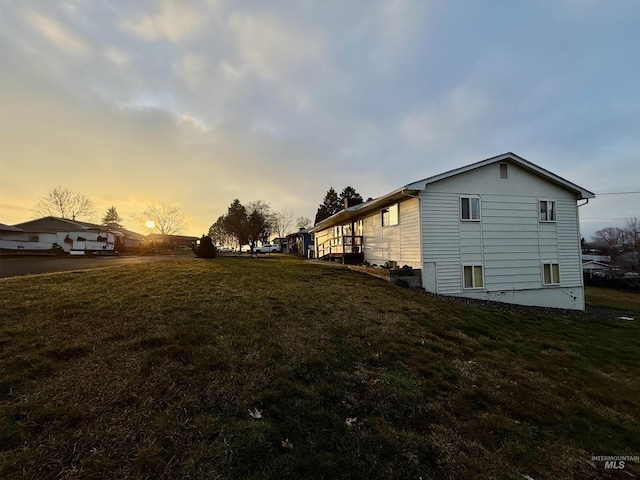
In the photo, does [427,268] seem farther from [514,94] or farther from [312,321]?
[514,94]

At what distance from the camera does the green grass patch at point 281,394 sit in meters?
2.46

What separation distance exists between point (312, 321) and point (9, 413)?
4.49m

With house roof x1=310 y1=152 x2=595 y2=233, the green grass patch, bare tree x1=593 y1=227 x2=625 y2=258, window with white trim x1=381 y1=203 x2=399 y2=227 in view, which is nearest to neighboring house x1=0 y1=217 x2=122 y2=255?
window with white trim x1=381 y1=203 x2=399 y2=227

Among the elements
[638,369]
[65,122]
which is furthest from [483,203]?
[65,122]

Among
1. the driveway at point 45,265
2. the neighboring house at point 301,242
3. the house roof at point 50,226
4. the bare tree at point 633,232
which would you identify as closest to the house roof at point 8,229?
the house roof at point 50,226

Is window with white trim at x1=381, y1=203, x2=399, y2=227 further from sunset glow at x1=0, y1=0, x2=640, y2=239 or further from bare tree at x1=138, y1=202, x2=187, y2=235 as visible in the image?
bare tree at x1=138, y1=202, x2=187, y2=235

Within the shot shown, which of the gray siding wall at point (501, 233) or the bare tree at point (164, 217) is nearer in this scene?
the gray siding wall at point (501, 233)

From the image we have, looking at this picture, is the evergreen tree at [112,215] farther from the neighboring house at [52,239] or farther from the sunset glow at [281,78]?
the sunset glow at [281,78]

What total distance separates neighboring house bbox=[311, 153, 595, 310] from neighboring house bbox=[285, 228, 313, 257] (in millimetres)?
22457

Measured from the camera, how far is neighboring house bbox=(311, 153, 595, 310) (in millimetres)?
12234

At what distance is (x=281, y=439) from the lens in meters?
2.74

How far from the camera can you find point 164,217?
51219 mm

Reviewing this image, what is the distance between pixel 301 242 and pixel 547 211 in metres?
34.5

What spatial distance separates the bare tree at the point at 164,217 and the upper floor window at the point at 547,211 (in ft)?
175
